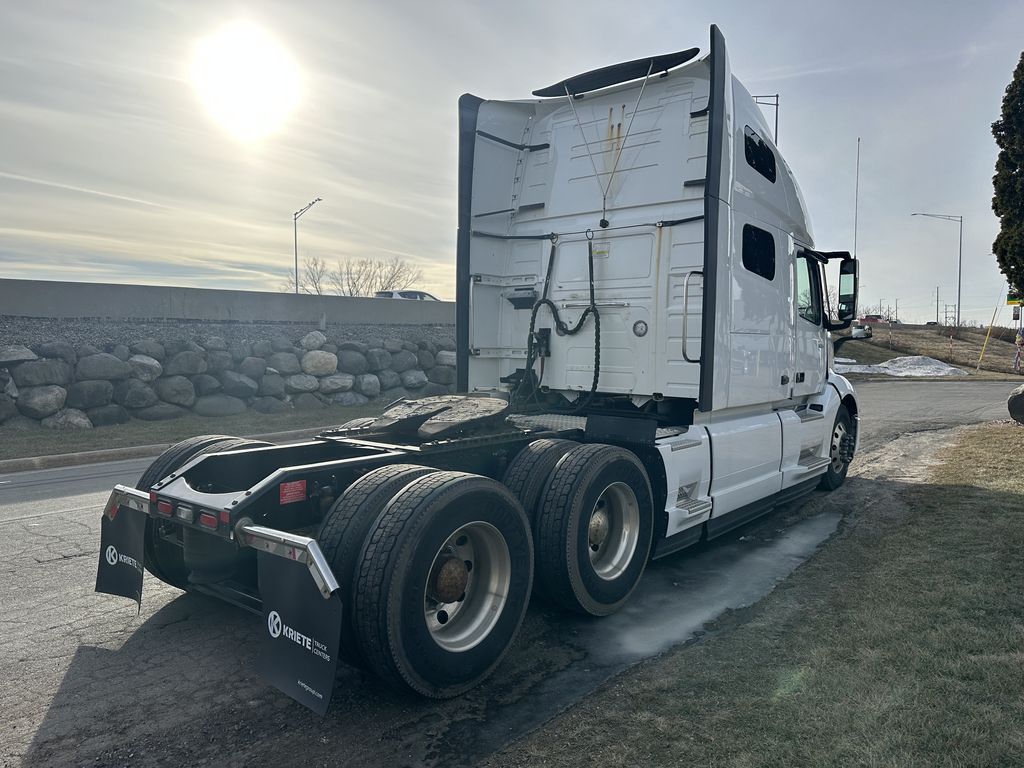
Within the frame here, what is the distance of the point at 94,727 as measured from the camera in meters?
3.15

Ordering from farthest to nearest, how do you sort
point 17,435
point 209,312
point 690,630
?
1. point 209,312
2. point 17,435
3. point 690,630

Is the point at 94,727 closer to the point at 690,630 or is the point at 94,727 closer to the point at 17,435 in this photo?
the point at 690,630

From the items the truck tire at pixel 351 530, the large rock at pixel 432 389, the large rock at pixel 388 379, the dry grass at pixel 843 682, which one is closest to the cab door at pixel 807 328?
the dry grass at pixel 843 682

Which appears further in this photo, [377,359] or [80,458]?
[377,359]

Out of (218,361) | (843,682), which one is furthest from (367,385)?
(843,682)

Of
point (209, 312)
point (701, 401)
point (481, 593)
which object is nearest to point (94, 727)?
point (481, 593)

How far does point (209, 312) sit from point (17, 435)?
15.4 feet

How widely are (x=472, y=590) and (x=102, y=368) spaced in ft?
38.3

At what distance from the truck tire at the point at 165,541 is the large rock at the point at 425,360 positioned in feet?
42.9

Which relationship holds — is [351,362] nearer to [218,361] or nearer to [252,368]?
[252,368]

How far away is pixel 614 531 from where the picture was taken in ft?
15.7

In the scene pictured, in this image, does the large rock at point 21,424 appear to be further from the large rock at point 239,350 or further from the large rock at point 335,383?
the large rock at point 335,383

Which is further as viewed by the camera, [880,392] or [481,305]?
[880,392]

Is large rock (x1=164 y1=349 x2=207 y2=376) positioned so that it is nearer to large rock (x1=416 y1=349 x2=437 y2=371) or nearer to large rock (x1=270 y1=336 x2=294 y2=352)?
large rock (x1=270 y1=336 x2=294 y2=352)
